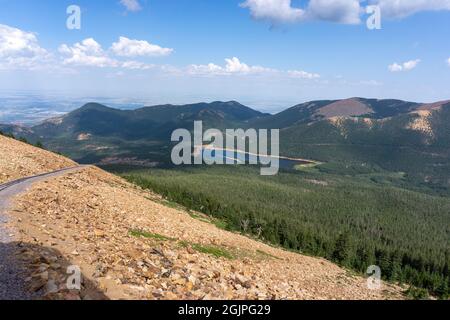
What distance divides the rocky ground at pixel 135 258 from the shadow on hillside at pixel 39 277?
62 mm

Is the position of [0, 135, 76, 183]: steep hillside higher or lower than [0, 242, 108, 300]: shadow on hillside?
higher

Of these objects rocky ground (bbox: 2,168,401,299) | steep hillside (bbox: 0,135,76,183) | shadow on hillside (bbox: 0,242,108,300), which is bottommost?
rocky ground (bbox: 2,168,401,299)

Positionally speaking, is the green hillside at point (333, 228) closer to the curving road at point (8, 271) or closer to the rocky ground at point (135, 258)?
the rocky ground at point (135, 258)

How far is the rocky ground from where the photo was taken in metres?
20.3

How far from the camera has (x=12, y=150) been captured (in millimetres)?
71125

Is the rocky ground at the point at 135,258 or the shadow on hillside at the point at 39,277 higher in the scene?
the shadow on hillside at the point at 39,277

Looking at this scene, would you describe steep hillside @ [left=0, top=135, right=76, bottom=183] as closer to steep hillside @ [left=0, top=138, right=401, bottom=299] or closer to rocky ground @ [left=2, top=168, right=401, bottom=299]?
steep hillside @ [left=0, top=138, right=401, bottom=299]

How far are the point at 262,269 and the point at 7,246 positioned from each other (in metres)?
20.2

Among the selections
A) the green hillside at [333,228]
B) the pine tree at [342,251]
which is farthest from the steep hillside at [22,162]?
the pine tree at [342,251]

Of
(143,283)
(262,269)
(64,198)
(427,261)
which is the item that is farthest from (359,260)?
(143,283)

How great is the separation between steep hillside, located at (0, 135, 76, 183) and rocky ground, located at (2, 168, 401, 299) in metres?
15.2

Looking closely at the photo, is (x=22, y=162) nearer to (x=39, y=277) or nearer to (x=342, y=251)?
(x=39, y=277)

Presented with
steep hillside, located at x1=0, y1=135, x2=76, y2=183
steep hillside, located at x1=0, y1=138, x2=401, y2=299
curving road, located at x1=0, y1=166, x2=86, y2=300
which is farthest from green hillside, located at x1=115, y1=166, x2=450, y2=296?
curving road, located at x1=0, y1=166, x2=86, y2=300

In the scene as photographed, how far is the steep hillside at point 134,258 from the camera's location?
66.8 ft
